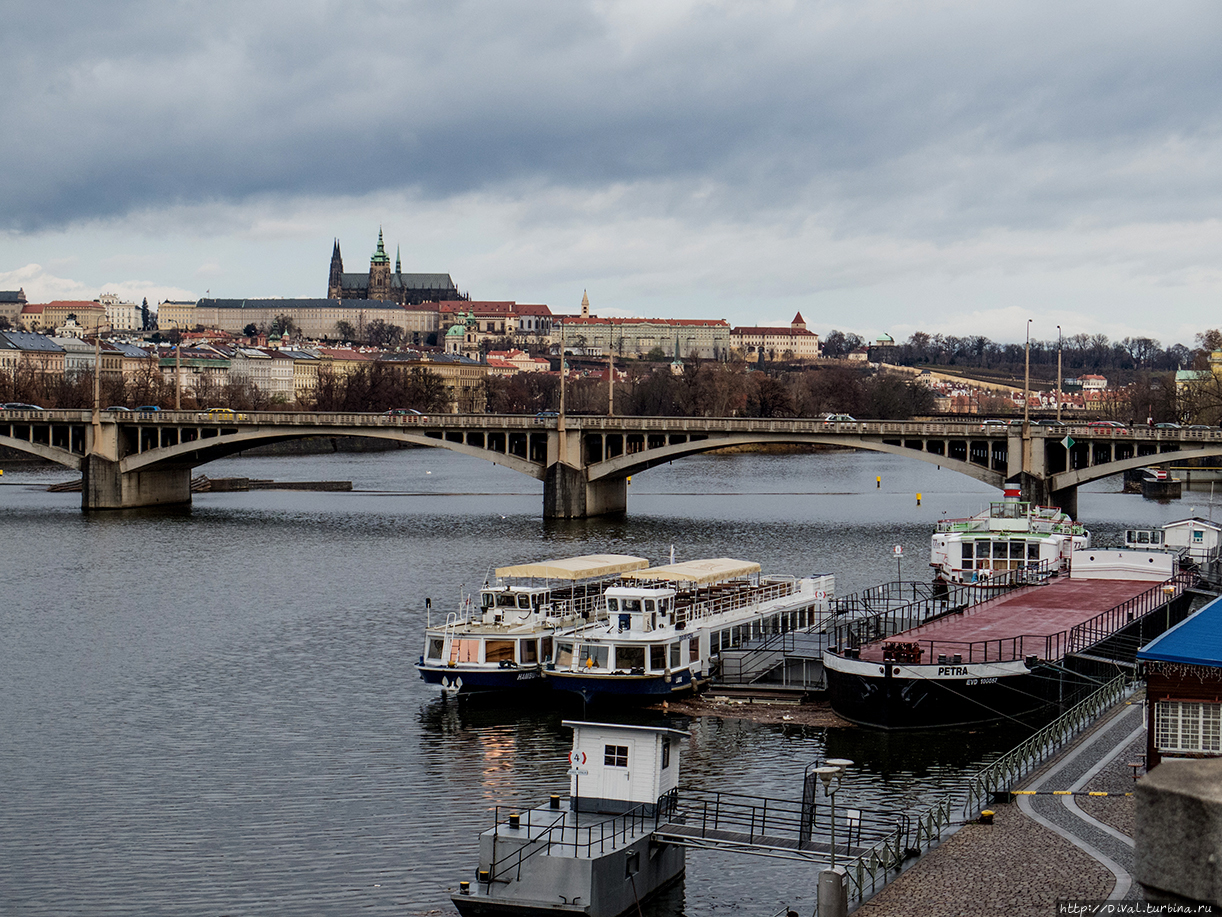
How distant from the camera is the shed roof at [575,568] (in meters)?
37.8

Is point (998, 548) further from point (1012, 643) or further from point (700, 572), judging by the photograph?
point (1012, 643)

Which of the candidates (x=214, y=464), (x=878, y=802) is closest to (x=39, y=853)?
(x=878, y=802)

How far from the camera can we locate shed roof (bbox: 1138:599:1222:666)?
1872 centimetres

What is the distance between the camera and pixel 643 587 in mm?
36156

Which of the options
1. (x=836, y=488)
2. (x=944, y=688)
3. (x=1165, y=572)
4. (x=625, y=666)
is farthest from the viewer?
(x=836, y=488)

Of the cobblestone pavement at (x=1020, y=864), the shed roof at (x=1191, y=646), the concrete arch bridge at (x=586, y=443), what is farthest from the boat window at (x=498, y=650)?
the concrete arch bridge at (x=586, y=443)

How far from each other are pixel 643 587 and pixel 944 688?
8.80 meters

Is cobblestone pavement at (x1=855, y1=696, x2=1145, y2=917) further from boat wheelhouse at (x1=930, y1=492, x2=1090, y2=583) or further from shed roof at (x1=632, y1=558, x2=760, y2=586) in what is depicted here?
boat wheelhouse at (x1=930, y1=492, x2=1090, y2=583)

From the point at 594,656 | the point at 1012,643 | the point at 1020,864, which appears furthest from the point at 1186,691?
the point at 594,656

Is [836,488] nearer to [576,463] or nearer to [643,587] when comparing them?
[576,463]

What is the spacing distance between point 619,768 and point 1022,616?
2090cm

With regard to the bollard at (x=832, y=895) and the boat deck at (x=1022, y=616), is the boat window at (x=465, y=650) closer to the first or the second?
the boat deck at (x=1022, y=616)

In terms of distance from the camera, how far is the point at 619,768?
20.5m

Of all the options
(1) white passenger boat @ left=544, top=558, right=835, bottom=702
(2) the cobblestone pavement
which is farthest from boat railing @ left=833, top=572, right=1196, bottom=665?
(2) the cobblestone pavement
